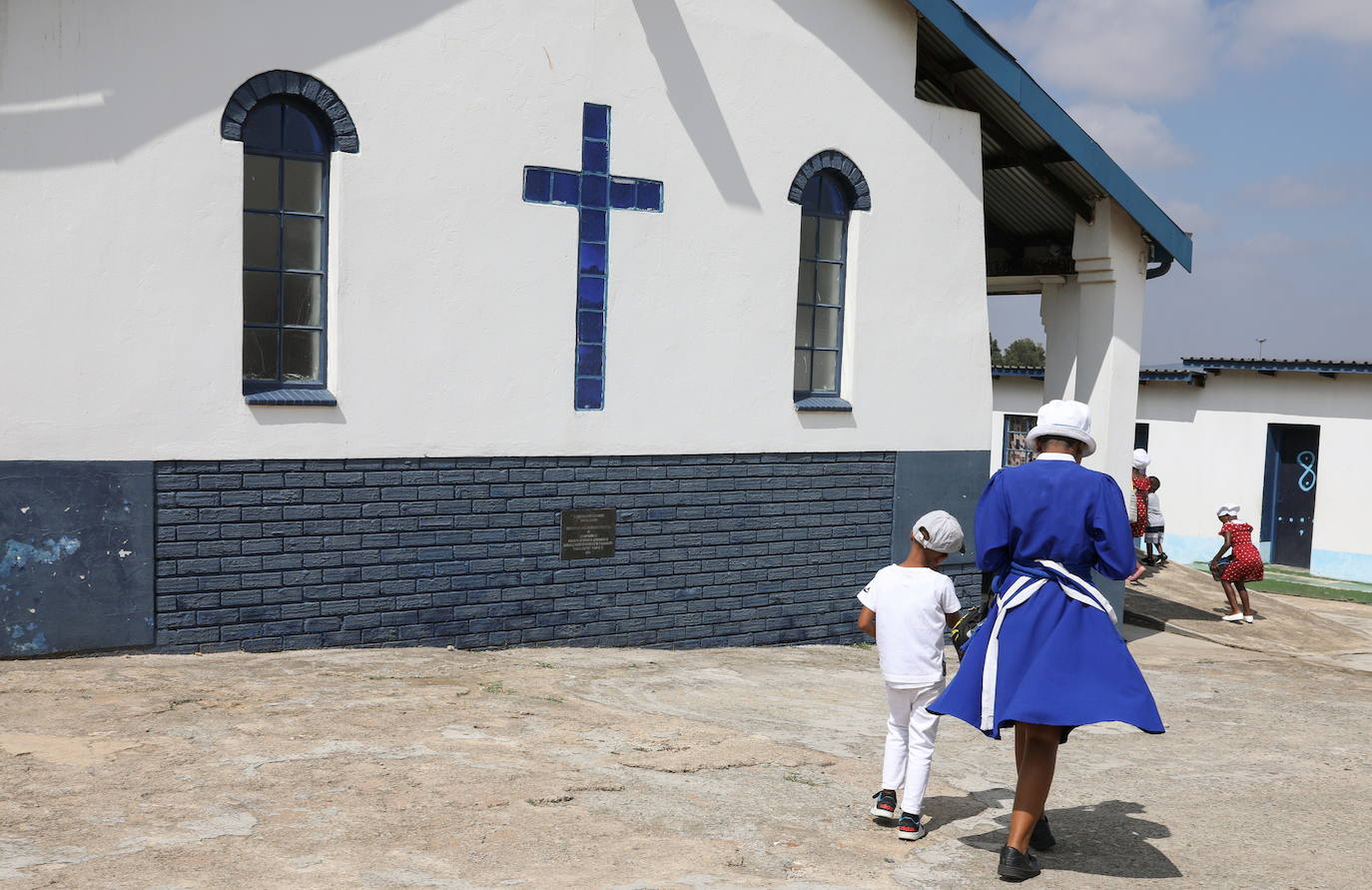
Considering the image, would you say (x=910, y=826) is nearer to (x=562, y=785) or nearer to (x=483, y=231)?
(x=562, y=785)

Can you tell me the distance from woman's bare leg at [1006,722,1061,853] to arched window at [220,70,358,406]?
16.5 feet

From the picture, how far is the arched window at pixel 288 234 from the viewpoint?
8.15 metres

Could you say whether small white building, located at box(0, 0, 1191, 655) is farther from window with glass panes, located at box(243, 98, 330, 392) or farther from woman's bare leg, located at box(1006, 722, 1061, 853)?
woman's bare leg, located at box(1006, 722, 1061, 853)

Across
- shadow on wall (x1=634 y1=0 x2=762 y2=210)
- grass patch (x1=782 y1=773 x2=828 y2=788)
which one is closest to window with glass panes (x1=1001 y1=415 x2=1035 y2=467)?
shadow on wall (x1=634 y1=0 x2=762 y2=210)

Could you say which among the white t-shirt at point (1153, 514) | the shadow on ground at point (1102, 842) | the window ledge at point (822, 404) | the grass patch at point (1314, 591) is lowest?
the grass patch at point (1314, 591)

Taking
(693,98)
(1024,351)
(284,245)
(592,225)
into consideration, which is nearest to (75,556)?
(284,245)

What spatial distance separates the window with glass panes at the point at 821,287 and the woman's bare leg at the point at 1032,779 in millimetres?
5813

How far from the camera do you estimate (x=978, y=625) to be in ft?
18.2

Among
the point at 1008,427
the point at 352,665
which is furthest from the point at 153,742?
the point at 1008,427

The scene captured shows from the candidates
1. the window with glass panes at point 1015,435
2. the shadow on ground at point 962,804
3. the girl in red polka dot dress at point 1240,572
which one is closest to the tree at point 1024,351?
the window with glass panes at point 1015,435

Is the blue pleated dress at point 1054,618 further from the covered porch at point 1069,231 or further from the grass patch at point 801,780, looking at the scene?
the covered porch at point 1069,231

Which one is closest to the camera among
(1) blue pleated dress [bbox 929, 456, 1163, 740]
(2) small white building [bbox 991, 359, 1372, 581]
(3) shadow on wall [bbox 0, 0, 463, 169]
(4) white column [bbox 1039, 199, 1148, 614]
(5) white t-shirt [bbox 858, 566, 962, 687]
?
(1) blue pleated dress [bbox 929, 456, 1163, 740]

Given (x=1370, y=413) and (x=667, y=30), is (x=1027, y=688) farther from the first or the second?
(x=1370, y=413)

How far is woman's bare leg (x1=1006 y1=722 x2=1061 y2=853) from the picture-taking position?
16.7 feet
